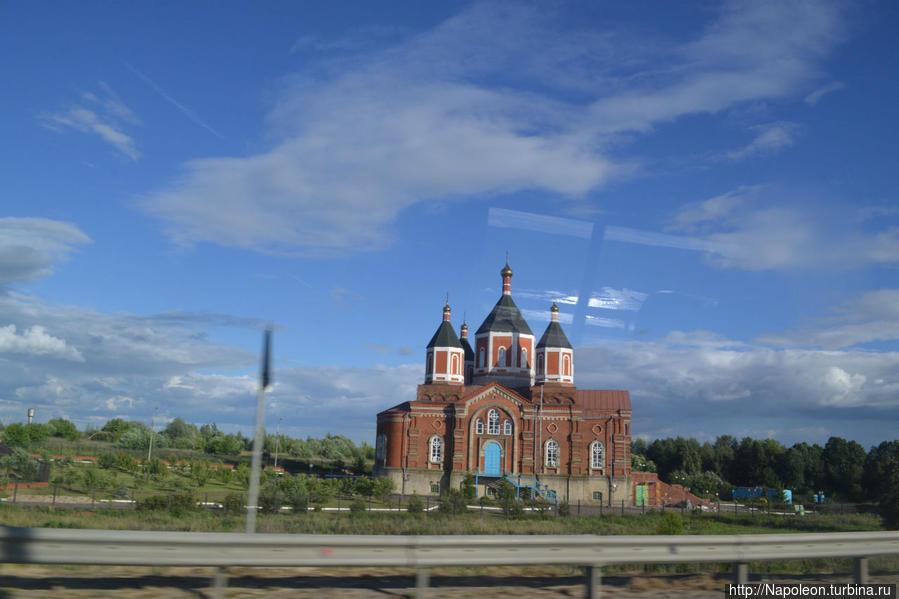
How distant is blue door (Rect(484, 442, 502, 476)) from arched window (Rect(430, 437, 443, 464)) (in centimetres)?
375

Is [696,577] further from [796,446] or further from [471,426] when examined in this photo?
[796,446]

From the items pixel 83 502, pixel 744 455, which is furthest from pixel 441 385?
pixel 744 455

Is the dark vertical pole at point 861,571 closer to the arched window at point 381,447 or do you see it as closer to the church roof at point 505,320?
the arched window at point 381,447

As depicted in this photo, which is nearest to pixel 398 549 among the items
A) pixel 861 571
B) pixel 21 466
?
pixel 861 571

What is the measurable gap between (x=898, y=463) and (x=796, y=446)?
225 ft

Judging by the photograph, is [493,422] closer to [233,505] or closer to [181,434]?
[233,505]

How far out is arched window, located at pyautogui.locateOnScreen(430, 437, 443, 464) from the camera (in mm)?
60406

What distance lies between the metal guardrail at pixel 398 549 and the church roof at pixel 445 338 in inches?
2152

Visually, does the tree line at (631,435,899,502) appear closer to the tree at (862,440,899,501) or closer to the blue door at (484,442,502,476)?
the tree at (862,440,899,501)

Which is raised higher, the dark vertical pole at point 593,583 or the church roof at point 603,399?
the church roof at point 603,399

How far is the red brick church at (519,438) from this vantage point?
59.0m

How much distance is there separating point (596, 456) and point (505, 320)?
48.1ft

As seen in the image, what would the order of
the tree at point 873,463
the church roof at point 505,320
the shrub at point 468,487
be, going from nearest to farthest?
the shrub at point 468,487 < the church roof at point 505,320 < the tree at point 873,463

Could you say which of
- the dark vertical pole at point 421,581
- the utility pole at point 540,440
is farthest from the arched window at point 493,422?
the dark vertical pole at point 421,581
